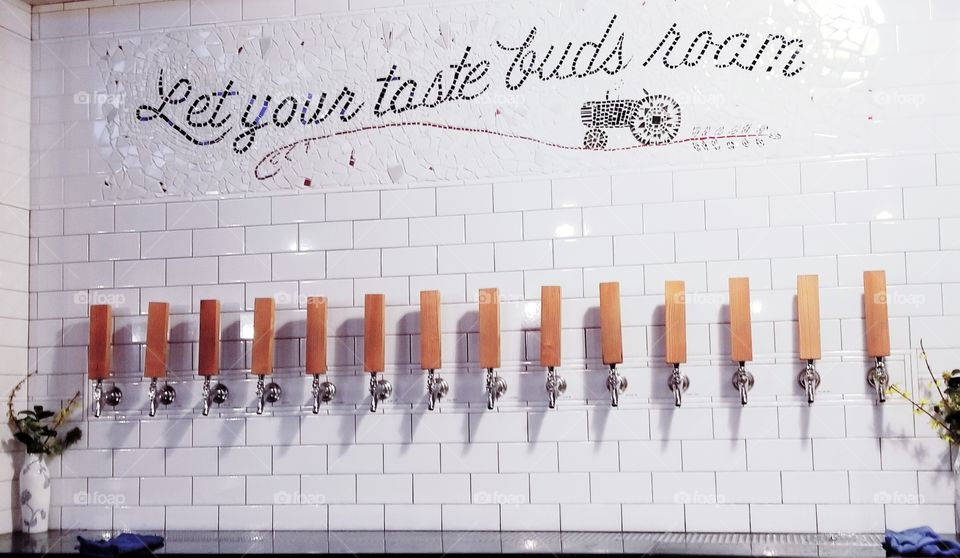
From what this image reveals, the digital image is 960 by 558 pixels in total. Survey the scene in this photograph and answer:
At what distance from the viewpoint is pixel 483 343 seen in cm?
420

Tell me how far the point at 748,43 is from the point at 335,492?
2.42m

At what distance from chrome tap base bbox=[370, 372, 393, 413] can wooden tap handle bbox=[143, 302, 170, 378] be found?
875mm

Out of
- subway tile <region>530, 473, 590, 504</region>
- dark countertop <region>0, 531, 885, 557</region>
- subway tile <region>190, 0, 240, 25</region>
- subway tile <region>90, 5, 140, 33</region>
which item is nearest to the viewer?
dark countertop <region>0, 531, 885, 557</region>

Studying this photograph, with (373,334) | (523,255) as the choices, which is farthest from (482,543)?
(523,255)

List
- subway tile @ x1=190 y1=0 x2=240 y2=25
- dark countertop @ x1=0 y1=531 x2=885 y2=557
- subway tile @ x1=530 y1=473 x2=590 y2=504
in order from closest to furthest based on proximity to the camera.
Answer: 1. dark countertop @ x1=0 y1=531 x2=885 y2=557
2. subway tile @ x1=530 y1=473 x2=590 y2=504
3. subway tile @ x1=190 y1=0 x2=240 y2=25

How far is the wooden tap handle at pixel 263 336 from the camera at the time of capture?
4359 millimetres

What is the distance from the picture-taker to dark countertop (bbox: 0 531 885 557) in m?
3.69

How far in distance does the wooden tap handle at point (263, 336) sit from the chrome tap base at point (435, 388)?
638 millimetres

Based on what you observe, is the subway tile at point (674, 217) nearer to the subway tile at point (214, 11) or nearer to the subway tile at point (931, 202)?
the subway tile at point (931, 202)

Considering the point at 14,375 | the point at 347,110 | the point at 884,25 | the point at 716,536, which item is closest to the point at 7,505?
the point at 14,375

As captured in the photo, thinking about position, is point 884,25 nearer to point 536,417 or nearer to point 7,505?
point 536,417

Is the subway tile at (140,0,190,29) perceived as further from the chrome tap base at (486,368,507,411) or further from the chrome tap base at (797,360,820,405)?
the chrome tap base at (797,360,820,405)

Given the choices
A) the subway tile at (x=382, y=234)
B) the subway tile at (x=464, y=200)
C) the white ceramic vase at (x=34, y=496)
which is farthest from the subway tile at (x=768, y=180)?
the white ceramic vase at (x=34, y=496)

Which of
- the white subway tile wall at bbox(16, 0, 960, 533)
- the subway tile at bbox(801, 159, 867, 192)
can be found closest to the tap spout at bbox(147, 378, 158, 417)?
the white subway tile wall at bbox(16, 0, 960, 533)
